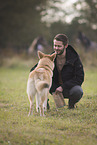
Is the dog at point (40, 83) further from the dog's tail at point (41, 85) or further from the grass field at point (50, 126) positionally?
the grass field at point (50, 126)

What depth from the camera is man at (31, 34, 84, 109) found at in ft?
15.9

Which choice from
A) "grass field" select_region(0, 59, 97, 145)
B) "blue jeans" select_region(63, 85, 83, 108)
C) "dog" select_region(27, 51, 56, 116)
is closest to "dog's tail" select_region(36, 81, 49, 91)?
"dog" select_region(27, 51, 56, 116)

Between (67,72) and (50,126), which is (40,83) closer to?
(50,126)

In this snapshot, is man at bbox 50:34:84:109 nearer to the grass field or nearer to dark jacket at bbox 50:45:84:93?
dark jacket at bbox 50:45:84:93

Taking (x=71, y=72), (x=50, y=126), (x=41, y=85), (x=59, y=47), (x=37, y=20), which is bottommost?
(x=50, y=126)

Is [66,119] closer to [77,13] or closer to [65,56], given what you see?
[65,56]

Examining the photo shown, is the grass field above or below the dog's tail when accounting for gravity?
below

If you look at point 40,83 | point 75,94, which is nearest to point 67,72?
point 75,94

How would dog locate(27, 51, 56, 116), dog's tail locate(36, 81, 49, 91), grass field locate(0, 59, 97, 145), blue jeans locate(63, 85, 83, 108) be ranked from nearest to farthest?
grass field locate(0, 59, 97, 145) → dog's tail locate(36, 81, 49, 91) → dog locate(27, 51, 56, 116) → blue jeans locate(63, 85, 83, 108)

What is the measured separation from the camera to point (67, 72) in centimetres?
502

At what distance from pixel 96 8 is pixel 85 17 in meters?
3.26

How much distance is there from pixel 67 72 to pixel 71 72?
0.09 metres

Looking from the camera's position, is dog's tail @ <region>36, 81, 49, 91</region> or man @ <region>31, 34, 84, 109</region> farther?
man @ <region>31, 34, 84, 109</region>

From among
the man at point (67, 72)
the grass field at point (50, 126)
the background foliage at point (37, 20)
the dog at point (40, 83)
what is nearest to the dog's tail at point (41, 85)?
the dog at point (40, 83)
